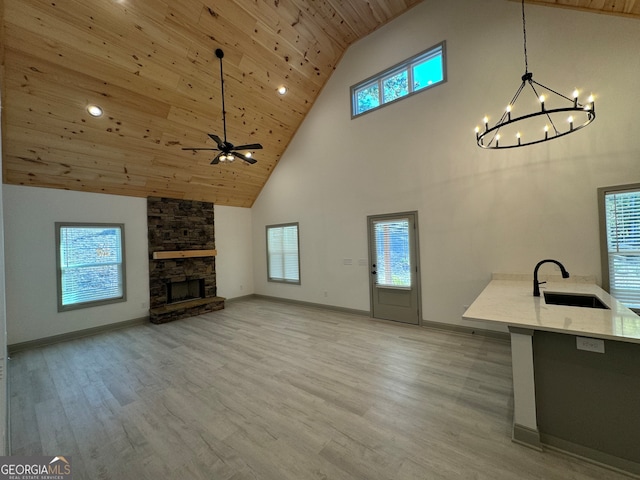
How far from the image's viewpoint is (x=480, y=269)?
389 centimetres

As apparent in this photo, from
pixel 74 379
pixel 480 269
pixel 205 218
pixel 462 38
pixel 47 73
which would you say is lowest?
pixel 74 379

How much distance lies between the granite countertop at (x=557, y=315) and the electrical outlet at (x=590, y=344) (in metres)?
0.10

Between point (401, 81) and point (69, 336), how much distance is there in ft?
25.5

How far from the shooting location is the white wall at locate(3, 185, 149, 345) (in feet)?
13.4

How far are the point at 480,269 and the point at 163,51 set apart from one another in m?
5.85

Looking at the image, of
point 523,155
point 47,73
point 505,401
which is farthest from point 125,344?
point 523,155

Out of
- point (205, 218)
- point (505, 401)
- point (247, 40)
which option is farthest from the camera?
point (205, 218)

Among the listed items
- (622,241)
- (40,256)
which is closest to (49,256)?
(40,256)

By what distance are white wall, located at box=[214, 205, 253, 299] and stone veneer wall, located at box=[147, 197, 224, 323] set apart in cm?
25

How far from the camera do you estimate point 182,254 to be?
5.96 m

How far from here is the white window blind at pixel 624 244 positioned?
294 centimetres

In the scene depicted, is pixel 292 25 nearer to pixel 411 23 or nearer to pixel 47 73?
pixel 411 23

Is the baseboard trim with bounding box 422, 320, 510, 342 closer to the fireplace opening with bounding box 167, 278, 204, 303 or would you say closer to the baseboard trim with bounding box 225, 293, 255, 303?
the baseboard trim with bounding box 225, 293, 255, 303

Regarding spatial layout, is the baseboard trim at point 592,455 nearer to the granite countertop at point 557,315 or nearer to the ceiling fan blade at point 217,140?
the granite countertop at point 557,315
